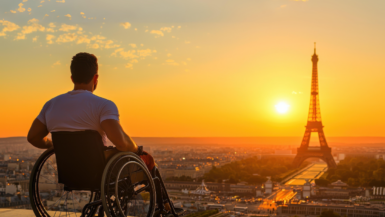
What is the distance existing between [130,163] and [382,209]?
21343mm

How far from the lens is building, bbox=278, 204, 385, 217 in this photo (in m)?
20.2

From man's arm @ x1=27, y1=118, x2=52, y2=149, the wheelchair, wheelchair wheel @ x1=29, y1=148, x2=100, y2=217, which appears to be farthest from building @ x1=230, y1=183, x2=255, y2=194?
man's arm @ x1=27, y1=118, x2=52, y2=149

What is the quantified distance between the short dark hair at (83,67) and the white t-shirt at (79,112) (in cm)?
7

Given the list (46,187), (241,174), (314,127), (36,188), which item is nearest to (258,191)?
(241,174)

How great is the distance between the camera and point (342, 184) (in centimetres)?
2914

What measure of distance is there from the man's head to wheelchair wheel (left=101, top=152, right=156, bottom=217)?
1.21 feet

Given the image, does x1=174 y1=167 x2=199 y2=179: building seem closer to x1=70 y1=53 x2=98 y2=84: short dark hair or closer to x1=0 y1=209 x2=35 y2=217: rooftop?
x1=0 y1=209 x2=35 y2=217: rooftop

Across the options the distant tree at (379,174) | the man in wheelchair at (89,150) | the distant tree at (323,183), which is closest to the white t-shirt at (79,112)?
the man in wheelchair at (89,150)

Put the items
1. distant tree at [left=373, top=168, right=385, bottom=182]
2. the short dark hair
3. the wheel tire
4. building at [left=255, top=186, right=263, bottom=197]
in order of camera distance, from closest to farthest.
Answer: the short dark hair
the wheel tire
building at [left=255, top=186, right=263, bottom=197]
distant tree at [left=373, top=168, right=385, bottom=182]

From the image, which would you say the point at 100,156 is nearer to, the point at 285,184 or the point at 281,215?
the point at 281,215

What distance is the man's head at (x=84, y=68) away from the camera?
197 cm

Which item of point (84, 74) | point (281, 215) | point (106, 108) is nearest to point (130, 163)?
point (106, 108)

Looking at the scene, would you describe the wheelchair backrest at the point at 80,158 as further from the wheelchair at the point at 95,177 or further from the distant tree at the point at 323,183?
the distant tree at the point at 323,183

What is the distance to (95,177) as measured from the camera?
75.0 inches
